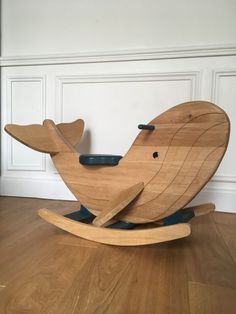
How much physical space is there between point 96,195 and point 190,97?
0.55 metres

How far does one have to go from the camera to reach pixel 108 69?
1.05 meters

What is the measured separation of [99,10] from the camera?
1.05 meters

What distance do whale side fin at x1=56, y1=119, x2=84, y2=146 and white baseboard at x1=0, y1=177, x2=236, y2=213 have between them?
0.90 ft

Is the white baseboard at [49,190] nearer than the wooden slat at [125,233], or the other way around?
the wooden slat at [125,233]

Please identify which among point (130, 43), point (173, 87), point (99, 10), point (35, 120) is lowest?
point (35, 120)

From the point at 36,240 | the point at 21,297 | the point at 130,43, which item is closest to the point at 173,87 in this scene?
the point at 130,43

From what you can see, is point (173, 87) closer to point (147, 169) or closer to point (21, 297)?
point (147, 169)

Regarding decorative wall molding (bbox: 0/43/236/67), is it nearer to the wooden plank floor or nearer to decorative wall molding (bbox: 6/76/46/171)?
decorative wall molding (bbox: 6/76/46/171)

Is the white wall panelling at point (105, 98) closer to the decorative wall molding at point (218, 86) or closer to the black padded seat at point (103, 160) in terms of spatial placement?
the decorative wall molding at point (218, 86)

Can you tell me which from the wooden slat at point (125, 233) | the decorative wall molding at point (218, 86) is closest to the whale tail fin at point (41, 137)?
the wooden slat at point (125, 233)

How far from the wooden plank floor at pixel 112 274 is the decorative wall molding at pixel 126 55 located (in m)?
0.66

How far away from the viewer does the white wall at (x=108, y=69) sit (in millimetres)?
964

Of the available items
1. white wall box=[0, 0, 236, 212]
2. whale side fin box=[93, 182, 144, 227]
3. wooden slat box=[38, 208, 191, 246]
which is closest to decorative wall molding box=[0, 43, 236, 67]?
white wall box=[0, 0, 236, 212]

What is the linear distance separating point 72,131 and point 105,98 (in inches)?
9.3
